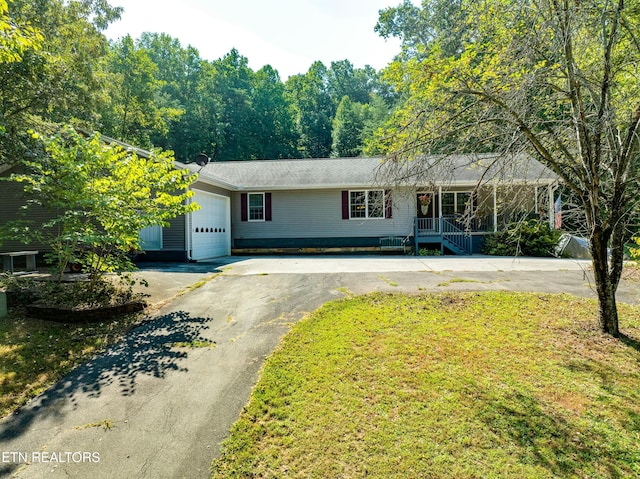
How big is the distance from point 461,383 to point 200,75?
3908cm

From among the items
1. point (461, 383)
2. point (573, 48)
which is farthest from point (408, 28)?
point (461, 383)

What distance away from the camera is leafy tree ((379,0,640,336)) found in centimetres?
375

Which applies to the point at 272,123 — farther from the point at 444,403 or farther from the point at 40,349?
the point at 444,403

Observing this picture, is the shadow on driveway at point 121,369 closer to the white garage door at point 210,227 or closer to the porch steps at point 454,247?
the white garage door at point 210,227

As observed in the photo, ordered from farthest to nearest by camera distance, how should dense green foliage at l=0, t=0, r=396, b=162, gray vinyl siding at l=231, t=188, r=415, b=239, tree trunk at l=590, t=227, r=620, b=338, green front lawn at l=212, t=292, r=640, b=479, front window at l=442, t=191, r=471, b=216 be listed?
front window at l=442, t=191, r=471, b=216, gray vinyl siding at l=231, t=188, r=415, b=239, dense green foliage at l=0, t=0, r=396, b=162, tree trunk at l=590, t=227, r=620, b=338, green front lawn at l=212, t=292, r=640, b=479

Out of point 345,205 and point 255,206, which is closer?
point 345,205

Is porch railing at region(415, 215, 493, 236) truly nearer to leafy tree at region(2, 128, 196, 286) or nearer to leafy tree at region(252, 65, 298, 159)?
leafy tree at region(2, 128, 196, 286)

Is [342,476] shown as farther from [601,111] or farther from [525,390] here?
[601,111]

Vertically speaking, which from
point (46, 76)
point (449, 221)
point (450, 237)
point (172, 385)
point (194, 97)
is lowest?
point (172, 385)

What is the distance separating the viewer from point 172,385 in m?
3.29

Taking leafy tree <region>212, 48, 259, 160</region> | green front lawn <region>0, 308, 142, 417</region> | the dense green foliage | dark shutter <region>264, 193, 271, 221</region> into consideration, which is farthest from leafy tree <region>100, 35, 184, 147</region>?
green front lawn <region>0, 308, 142, 417</region>

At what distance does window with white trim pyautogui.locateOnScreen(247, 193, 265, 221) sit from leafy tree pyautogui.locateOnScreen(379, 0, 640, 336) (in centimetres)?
1111

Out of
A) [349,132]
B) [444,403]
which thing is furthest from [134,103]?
[444,403]

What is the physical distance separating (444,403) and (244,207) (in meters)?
13.2
